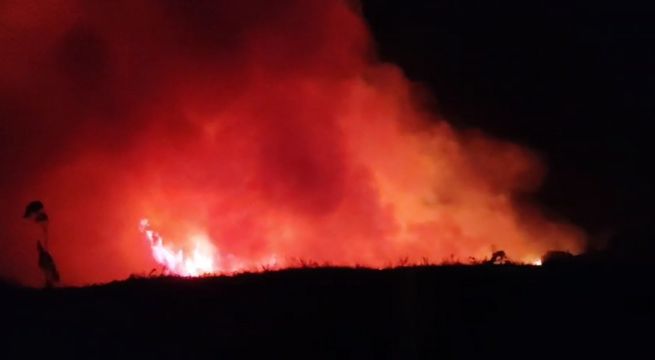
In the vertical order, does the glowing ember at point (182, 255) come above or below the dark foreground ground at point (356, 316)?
above

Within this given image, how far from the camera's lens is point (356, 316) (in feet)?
44.3

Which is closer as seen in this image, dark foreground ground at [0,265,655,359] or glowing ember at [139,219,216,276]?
dark foreground ground at [0,265,655,359]

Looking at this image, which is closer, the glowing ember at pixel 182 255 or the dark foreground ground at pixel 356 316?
the dark foreground ground at pixel 356 316

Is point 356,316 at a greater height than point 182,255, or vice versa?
point 182,255

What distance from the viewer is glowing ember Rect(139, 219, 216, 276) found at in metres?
24.2

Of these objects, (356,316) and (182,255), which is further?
(182,255)

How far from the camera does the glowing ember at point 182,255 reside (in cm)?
2422

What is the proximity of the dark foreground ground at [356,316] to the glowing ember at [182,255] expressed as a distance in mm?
9064

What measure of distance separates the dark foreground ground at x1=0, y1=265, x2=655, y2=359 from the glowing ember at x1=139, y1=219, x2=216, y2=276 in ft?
29.7

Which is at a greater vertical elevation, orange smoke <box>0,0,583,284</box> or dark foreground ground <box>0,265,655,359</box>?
orange smoke <box>0,0,583,284</box>

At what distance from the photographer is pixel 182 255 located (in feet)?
82.9

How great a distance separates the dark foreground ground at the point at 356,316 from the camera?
12.9m

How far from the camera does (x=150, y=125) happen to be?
29.4 meters

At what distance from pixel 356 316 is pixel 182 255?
1244cm
